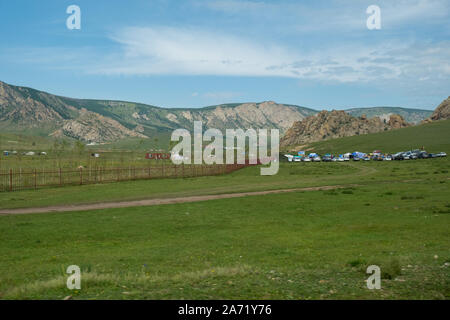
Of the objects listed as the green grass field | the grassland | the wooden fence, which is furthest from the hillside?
the grassland

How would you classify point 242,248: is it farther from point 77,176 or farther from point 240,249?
point 77,176

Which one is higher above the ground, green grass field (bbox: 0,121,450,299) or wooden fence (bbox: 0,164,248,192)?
green grass field (bbox: 0,121,450,299)

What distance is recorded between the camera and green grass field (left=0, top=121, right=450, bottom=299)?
31.5 feet

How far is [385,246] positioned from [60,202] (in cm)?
3102

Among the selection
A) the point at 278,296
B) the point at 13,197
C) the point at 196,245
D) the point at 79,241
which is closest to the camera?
the point at 278,296

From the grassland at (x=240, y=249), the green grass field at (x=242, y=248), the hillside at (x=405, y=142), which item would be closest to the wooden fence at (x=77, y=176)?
the green grass field at (x=242, y=248)

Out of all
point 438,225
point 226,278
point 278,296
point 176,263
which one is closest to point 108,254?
point 176,263

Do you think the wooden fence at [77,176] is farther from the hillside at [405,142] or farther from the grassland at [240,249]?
the hillside at [405,142]

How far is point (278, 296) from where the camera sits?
885 cm

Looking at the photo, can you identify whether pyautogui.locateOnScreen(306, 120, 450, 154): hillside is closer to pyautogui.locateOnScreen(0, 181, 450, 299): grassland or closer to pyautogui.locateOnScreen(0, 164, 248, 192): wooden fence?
pyautogui.locateOnScreen(0, 164, 248, 192): wooden fence

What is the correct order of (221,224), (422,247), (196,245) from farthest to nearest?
(221,224), (196,245), (422,247)

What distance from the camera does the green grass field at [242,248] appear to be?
9.60m
